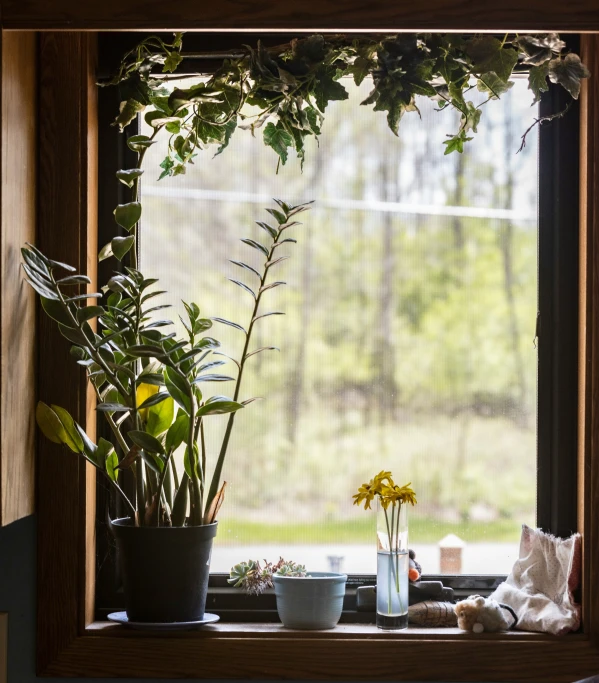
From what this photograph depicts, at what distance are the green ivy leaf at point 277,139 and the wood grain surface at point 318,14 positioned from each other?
235 millimetres

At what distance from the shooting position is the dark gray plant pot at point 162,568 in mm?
1591

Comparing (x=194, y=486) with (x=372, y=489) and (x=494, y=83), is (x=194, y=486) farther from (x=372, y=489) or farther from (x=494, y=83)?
(x=494, y=83)

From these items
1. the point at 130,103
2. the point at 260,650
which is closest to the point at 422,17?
the point at 130,103

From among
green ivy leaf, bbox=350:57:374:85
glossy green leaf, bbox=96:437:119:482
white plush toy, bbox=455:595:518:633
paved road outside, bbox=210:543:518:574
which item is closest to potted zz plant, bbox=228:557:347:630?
paved road outside, bbox=210:543:518:574

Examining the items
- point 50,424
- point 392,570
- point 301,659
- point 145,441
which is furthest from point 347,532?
point 50,424

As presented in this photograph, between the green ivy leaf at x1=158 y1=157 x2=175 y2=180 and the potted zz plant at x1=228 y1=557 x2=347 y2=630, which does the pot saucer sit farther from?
the green ivy leaf at x1=158 y1=157 x2=175 y2=180

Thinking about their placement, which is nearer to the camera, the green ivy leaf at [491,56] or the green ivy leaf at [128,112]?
the green ivy leaf at [491,56]

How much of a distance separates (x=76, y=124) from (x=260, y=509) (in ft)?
2.91

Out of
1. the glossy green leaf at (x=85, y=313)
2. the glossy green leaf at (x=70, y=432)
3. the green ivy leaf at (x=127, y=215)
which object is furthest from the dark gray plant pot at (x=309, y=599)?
the green ivy leaf at (x=127, y=215)

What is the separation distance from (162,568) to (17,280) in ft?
1.97

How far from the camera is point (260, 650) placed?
1644mm

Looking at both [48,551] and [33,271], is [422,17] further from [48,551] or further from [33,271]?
[48,551]

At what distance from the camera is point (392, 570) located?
5.55 ft

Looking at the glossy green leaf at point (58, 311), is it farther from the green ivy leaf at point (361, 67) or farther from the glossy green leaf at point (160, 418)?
the green ivy leaf at point (361, 67)
